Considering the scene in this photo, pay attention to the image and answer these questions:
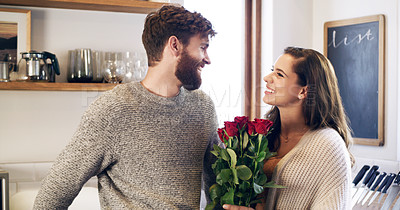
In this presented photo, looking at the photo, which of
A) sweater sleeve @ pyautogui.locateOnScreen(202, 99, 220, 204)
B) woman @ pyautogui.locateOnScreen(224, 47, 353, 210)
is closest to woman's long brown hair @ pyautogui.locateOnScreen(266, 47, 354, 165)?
woman @ pyautogui.locateOnScreen(224, 47, 353, 210)

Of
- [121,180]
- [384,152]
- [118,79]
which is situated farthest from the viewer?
[384,152]

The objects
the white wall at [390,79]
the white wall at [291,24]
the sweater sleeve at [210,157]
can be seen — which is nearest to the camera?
the sweater sleeve at [210,157]

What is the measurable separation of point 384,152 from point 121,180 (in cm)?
187

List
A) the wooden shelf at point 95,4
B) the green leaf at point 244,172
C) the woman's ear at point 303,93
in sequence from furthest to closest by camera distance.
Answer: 1. the wooden shelf at point 95,4
2. the woman's ear at point 303,93
3. the green leaf at point 244,172

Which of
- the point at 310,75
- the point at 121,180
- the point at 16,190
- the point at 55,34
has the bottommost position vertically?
the point at 16,190

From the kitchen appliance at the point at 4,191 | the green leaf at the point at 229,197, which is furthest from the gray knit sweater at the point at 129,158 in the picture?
the kitchen appliance at the point at 4,191

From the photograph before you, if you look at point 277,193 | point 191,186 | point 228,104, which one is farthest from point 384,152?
point 191,186

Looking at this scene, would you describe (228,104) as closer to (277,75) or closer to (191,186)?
(277,75)

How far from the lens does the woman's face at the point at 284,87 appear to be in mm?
1692

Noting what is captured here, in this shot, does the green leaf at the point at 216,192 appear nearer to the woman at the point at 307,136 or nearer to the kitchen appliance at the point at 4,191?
the woman at the point at 307,136

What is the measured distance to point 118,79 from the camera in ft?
7.73

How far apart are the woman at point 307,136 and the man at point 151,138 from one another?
1.11ft

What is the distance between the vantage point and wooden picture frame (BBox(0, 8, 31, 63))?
7.61 feet

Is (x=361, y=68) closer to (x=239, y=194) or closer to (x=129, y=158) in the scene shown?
(x=239, y=194)
